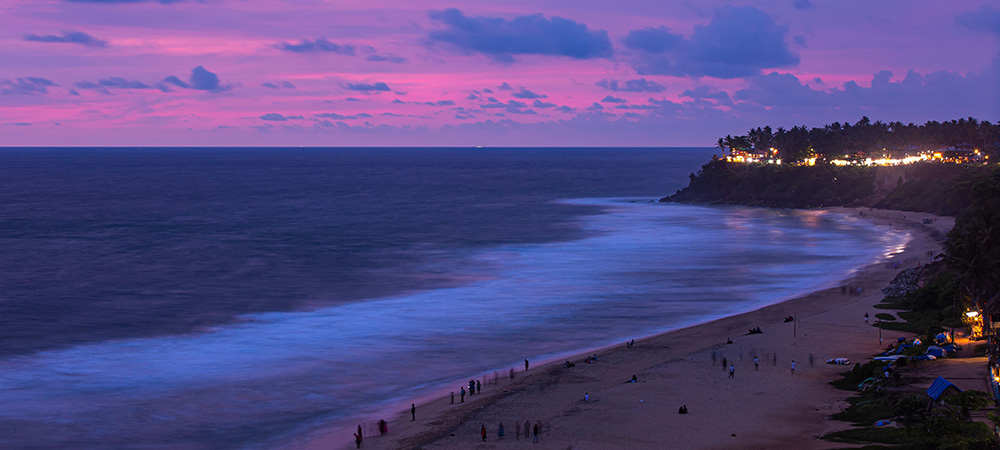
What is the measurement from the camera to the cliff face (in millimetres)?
120375

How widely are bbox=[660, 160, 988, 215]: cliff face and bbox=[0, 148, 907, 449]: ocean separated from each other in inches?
502

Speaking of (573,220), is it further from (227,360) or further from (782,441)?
(782,441)

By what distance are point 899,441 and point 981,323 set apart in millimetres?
20701

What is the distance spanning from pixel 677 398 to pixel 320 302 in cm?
3550

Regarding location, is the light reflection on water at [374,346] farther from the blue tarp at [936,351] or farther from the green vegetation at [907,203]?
the blue tarp at [936,351]

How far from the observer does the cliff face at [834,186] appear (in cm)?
12038

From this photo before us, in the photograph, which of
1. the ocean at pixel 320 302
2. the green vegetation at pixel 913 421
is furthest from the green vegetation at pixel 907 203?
the ocean at pixel 320 302

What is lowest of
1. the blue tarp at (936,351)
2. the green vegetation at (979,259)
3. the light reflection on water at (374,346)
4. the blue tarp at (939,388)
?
the light reflection on water at (374,346)

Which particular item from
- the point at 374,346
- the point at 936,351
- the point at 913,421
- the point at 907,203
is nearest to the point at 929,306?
the point at 936,351

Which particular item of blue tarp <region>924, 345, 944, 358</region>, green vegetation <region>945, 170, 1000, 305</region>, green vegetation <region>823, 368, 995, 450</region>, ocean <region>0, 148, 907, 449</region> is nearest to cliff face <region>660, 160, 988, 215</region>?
ocean <region>0, 148, 907, 449</region>

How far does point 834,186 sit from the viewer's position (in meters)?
150

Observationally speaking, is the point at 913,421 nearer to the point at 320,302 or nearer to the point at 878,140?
the point at 320,302

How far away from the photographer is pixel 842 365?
4181cm

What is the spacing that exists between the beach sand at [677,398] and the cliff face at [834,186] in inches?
2810
